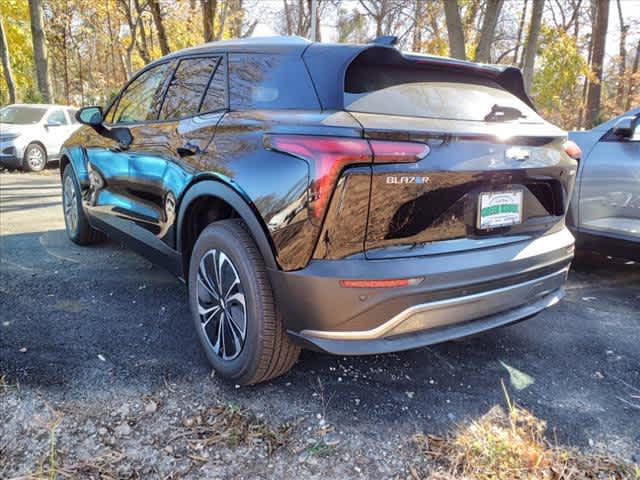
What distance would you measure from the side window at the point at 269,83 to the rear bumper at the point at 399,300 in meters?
0.75

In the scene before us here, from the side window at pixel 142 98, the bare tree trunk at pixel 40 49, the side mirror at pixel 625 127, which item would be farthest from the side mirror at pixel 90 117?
the bare tree trunk at pixel 40 49

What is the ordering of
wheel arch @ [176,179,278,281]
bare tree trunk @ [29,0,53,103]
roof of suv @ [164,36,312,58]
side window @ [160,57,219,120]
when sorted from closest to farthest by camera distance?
wheel arch @ [176,179,278,281] < roof of suv @ [164,36,312,58] < side window @ [160,57,219,120] < bare tree trunk @ [29,0,53,103]

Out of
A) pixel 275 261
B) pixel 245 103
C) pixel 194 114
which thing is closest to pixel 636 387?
pixel 275 261

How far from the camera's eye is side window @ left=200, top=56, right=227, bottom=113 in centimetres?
257

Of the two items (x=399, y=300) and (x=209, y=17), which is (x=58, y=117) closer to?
(x=209, y=17)

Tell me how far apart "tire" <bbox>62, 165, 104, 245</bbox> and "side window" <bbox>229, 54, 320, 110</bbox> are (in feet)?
8.36

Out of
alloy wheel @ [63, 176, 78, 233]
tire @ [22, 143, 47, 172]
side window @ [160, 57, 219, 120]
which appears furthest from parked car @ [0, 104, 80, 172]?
side window @ [160, 57, 219, 120]

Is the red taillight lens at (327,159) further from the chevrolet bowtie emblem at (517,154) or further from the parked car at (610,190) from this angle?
the parked car at (610,190)

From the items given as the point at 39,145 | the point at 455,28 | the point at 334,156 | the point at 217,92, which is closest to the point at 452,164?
the point at 334,156

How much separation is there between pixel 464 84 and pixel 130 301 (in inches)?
102

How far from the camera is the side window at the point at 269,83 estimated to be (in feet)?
7.04

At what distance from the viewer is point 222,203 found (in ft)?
7.96

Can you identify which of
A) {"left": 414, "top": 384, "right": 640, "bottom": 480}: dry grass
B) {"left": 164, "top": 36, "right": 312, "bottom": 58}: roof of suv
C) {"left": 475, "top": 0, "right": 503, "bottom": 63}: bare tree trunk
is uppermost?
{"left": 475, "top": 0, "right": 503, "bottom": 63}: bare tree trunk

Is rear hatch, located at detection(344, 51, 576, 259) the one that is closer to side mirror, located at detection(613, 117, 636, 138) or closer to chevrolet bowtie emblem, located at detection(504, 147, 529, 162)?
chevrolet bowtie emblem, located at detection(504, 147, 529, 162)
